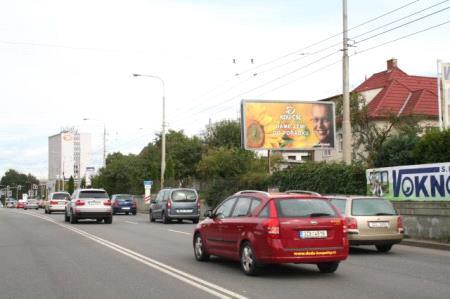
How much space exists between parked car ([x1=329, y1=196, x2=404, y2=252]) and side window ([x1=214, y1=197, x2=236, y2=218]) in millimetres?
4166

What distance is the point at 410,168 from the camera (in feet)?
65.8

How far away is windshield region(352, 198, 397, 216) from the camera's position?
15367 millimetres

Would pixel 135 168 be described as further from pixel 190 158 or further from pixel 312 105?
pixel 312 105

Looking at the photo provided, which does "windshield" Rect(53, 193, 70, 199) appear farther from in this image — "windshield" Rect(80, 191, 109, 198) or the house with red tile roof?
the house with red tile roof

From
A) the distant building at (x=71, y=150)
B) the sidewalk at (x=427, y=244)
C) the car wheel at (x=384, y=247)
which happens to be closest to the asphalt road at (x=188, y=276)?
the car wheel at (x=384, y=247)

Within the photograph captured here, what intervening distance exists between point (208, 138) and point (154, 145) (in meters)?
12.0

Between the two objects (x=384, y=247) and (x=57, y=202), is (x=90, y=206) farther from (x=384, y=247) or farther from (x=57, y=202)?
(x=57, y=202)

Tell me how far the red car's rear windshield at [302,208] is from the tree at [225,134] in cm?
6224

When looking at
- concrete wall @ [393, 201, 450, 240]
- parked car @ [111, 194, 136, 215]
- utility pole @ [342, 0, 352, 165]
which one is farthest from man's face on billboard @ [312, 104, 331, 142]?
concrete wall @ [393, 201, 450, 240]

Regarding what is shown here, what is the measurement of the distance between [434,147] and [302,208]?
12613mm

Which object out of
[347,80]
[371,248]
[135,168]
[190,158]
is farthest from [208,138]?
[371,248]

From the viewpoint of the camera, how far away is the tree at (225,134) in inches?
2933

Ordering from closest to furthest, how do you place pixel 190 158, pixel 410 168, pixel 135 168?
pixel 410 168, pixel 135 168, pixel 190 158

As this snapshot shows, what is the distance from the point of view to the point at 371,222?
15.2 metres
